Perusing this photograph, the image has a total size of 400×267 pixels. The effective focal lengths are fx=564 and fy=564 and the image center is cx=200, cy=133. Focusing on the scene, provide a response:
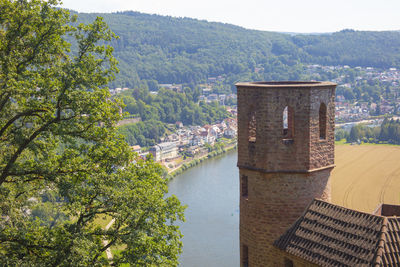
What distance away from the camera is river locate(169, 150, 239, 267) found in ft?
114

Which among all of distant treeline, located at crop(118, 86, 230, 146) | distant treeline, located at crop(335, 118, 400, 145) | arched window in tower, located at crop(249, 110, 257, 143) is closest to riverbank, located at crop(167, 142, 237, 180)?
distant treeline, located at crop(118, 86, 230, 146)

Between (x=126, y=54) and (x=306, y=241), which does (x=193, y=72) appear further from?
(x=306, y=241)

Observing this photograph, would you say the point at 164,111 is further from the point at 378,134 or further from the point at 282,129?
the point at 282,129

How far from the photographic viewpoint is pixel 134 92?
4643 inches

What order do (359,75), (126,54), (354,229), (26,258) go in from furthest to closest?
(126,54)
(359,75)
(354,229)
(26,258)

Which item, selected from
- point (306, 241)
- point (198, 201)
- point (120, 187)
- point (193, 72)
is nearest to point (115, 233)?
point (120, 187)

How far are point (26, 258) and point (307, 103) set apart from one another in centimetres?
569

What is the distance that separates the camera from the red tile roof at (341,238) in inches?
354

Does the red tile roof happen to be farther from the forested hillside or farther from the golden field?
the forested hillside

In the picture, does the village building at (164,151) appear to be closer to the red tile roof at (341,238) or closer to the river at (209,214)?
the river at (209,214)

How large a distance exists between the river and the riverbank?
0.97 m

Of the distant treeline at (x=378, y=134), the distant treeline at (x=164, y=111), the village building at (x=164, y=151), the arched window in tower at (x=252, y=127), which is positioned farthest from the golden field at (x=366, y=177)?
the distant treeline at (x=164, y=111)

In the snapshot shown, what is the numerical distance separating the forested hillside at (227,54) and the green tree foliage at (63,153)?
137 m

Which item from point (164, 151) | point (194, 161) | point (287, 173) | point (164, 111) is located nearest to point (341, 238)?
point (287, 173)
